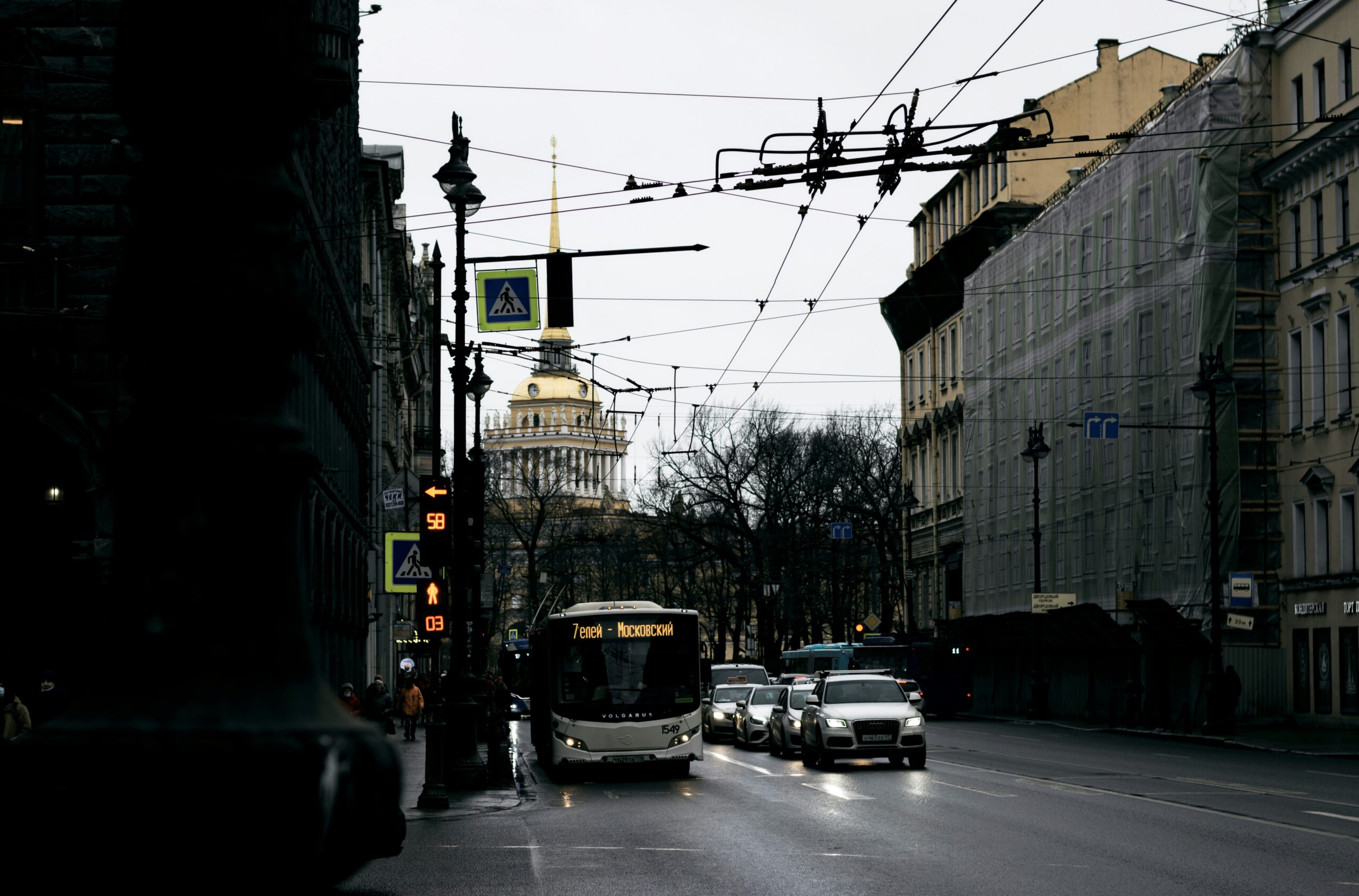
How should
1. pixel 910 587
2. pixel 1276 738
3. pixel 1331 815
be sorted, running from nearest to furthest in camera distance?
pixel 1331 815
pixel 1276 738
pixel 910 587

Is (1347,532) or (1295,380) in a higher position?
(1295,380)

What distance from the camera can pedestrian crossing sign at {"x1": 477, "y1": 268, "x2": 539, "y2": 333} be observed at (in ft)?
83.9

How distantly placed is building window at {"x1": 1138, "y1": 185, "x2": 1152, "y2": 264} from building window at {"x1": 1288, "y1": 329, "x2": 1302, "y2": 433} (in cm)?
752

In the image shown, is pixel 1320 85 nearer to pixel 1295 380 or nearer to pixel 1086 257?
pixel 1295 380

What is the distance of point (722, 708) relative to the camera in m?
48.4

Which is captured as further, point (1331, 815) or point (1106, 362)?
point (1106, 362)

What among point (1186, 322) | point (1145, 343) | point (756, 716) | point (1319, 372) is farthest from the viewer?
point (1145, 343)

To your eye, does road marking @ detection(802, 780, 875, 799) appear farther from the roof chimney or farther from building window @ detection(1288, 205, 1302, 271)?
the roof chimney

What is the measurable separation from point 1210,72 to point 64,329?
35889mm

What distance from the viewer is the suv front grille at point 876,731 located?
29.9m

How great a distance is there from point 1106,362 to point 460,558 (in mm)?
37005

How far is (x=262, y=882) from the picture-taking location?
2428 mm

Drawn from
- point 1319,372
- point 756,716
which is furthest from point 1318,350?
point 756,716

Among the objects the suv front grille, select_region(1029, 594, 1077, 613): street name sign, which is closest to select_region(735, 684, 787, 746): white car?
the suv front grille
